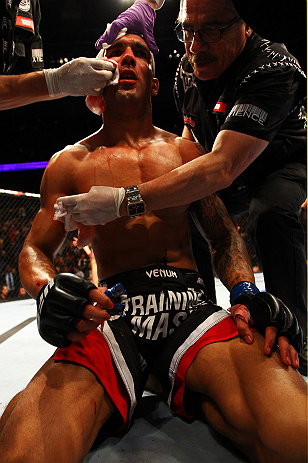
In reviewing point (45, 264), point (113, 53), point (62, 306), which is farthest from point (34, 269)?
point (113, 53)

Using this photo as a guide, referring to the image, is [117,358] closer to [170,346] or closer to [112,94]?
[170,346]

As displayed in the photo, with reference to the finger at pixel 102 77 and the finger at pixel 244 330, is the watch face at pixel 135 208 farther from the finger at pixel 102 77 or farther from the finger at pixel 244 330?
the finger at pixel 102 77

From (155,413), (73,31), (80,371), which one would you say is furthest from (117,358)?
(73,31)

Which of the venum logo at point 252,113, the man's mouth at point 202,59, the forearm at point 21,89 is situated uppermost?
the man's mouth at point 202,59

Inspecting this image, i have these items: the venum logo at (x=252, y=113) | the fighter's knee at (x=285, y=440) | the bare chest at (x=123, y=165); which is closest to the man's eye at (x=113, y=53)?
the bare chest at (x=123, y=165)

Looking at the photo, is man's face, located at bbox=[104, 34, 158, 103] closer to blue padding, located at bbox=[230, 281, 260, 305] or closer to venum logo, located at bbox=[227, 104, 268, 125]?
venum logo, located at bbox=[227, 104, 268, 125]

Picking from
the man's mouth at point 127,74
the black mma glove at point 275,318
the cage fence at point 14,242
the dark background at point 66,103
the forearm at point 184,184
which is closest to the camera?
the black mma glove at point 275,318

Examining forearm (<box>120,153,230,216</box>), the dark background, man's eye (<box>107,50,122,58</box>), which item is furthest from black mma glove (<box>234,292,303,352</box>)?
the dark background

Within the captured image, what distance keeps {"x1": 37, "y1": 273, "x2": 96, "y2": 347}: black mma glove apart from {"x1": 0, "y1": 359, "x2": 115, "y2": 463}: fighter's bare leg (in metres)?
0.13

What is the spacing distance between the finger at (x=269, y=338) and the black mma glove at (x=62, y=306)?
0.57m

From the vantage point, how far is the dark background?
902 cm

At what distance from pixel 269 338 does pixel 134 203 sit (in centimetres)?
66

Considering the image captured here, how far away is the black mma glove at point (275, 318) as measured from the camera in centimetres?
122

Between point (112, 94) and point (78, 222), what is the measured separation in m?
0.72
